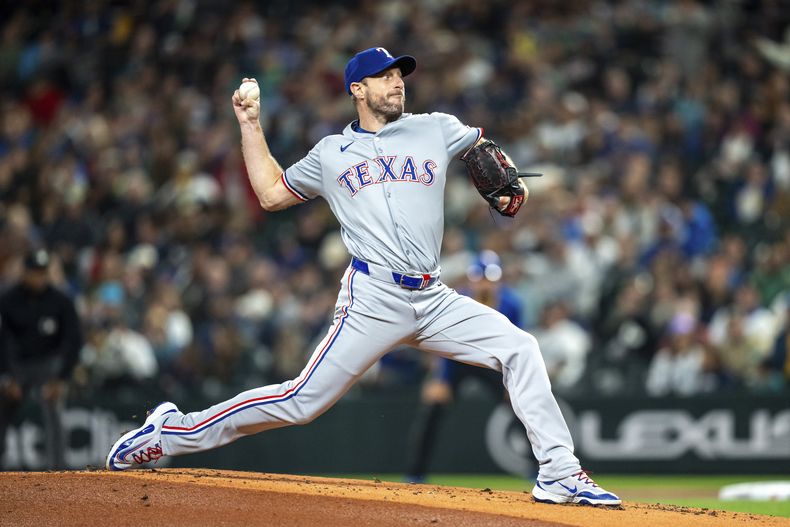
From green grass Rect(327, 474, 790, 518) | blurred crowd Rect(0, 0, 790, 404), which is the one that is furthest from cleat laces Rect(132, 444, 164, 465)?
blurred crowd Rect(0, 0, 790, 404)

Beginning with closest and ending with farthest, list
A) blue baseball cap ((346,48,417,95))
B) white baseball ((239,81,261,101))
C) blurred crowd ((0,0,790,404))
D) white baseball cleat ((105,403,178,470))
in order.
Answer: blue baseball cap ((346,48,417,95))
white baseball ((239,81,261,101))
white baseball cleat ((105,403,178,470))
blurred crowd ((0,0,790,404))

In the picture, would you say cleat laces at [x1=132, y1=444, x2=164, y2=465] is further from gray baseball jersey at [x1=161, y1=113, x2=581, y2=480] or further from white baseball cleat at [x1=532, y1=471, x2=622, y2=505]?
white baseball cleat at [x1=532, y1=471, x2=622, y2=505]

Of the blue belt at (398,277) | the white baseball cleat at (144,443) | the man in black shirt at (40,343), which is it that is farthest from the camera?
the man in black shirt at (40,343)

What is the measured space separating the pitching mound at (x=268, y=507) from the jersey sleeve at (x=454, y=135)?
6.07 ft

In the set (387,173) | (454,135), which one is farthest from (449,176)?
(387,173)

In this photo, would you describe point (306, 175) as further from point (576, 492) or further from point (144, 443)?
point (576, 492)

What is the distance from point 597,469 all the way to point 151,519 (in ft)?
24.8

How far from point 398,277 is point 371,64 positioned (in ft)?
3.70

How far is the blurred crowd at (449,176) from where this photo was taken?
12875 mm

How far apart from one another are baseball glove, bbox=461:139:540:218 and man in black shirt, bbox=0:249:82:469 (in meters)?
5.06

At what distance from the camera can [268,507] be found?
6.00 m

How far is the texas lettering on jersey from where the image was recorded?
624 centimetres

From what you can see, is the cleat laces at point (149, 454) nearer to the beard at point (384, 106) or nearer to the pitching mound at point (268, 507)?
the pitching mound at point (268, 507)

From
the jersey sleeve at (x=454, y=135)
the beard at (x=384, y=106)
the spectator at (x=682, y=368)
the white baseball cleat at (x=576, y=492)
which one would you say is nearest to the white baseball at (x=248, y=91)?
the beard at (x=384, y=106)
